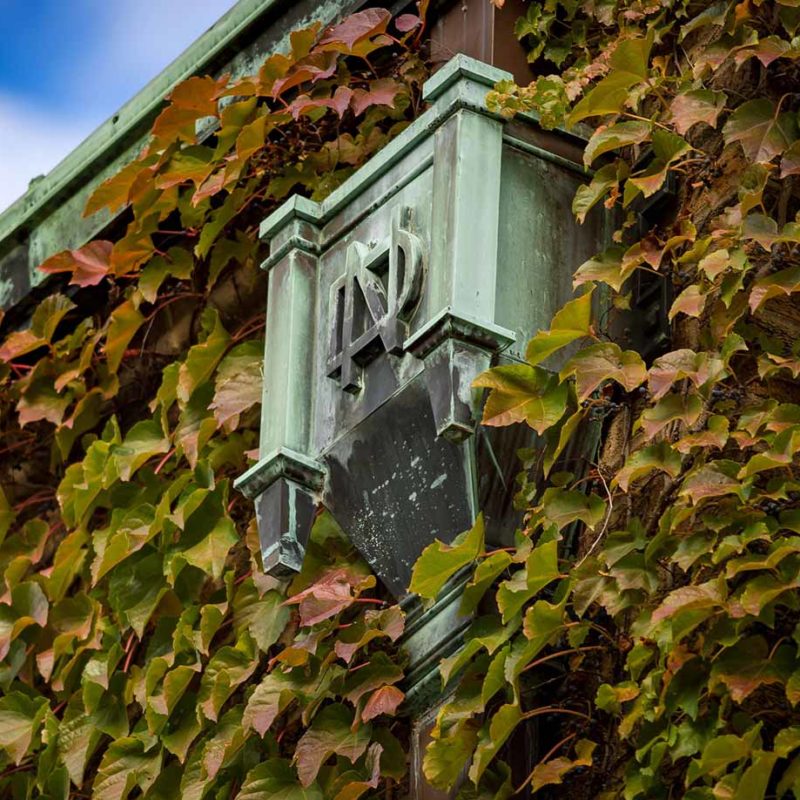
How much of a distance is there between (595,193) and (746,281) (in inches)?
13.4

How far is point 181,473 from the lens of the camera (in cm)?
508

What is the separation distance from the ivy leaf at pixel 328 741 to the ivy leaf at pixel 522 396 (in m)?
0.66

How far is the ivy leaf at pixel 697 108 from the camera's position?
Answer: 4.07m

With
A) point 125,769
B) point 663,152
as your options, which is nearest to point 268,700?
point 125,769

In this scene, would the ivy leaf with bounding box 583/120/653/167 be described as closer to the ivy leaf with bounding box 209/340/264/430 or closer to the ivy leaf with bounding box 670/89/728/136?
the ivy leaf with bounding box 670/89/728/136

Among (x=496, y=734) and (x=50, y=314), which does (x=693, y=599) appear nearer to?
(x=496, y=734)

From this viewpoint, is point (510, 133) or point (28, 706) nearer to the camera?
point (510, 133)

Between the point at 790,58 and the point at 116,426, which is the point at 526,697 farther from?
the point at 116,426

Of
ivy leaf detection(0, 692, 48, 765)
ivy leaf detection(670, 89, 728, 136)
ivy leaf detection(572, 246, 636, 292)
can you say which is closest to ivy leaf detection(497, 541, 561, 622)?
ivy leaf detection(572, 246, 636, 292)

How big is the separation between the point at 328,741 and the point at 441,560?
21.1 inches

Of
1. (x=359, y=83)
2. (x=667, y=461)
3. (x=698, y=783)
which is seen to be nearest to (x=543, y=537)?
(x=667, y=461)

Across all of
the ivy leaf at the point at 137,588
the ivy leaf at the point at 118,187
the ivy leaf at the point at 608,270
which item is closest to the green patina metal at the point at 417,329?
the ivy leaf at the point at 608,270

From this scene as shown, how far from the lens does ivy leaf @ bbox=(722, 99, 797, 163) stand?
3.99 metres

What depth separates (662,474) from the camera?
397cm
